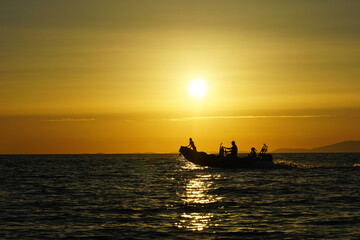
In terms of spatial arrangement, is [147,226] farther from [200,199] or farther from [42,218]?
[200,199]

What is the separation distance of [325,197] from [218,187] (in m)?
10.5

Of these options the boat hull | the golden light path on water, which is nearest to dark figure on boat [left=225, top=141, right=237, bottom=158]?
the boat hull

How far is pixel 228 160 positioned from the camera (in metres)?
64.0

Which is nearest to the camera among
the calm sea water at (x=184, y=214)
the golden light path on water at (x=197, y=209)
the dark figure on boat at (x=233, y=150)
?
the calm sea water at (x=184, y=214)

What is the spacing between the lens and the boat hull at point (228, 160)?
63344 mm

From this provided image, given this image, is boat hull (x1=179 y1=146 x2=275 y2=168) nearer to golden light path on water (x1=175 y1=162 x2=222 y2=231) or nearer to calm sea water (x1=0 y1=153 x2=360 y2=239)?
golden light path on water (x1=175 y1=162 x2=222 y2=231)

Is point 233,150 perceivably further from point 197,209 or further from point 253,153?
point 197,209

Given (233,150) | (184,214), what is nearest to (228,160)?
(233,150)

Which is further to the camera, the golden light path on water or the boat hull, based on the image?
the boat hull

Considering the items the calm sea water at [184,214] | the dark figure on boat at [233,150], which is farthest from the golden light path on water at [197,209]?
the dark figure on boat at [233,150]

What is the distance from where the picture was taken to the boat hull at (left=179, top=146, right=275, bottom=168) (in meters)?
63.3

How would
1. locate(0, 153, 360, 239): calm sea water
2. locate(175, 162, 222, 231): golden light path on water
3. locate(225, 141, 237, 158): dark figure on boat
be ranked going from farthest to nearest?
locate(225, 141, 237, 158): dark figure on boat
locate(175, 162, 222, 231): golden light path on water
locate(0, 153, 360, 239): calm sea water

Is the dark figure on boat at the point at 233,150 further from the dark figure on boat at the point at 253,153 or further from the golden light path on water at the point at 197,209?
the golden light path on water at the point at 197,209

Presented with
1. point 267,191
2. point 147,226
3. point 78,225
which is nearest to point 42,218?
point 78,225
